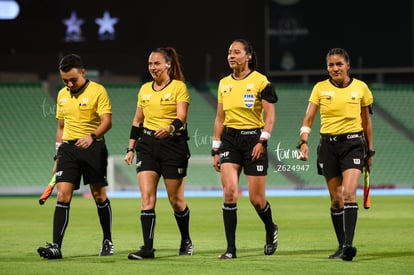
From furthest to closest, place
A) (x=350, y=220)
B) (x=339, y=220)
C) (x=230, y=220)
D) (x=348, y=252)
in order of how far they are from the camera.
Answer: (x=339, y=220) → (x=230, y=220) → (x=350, y=220) → (x=348, y=252)

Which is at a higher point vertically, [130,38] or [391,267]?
[130,38]

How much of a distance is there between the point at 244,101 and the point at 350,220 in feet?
5.55

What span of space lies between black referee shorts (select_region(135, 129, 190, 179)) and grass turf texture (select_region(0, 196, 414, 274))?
942mm

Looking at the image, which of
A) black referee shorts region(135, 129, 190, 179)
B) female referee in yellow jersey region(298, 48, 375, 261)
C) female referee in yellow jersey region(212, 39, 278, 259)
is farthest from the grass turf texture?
black referee shorts region(135, 129, 190, 179)

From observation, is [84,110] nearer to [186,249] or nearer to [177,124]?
[177,124]

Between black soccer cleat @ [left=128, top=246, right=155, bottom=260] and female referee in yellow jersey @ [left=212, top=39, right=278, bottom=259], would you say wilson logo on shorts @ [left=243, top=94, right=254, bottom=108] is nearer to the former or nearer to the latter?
female referee in yellow jersey @ [left=212, top=39, right=278, bottom=259]

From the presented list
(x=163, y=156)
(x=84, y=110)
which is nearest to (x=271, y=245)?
(x=163, y=156)

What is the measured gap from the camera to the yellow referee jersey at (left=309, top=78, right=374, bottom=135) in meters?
10.8

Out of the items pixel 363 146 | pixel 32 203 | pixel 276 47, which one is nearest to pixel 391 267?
pixel 363 146

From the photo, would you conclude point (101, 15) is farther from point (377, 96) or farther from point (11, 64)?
point (377, 96)

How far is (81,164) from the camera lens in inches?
441

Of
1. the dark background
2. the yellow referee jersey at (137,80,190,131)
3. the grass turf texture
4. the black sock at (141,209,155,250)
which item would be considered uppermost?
the dark background

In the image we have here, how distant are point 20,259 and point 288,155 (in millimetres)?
23949

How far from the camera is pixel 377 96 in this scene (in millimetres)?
37031
